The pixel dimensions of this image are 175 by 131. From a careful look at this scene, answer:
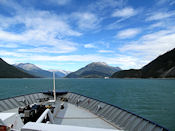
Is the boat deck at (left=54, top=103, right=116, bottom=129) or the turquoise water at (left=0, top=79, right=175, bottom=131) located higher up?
the boat deck at (left=54, top=103, right=116, bottom=129)

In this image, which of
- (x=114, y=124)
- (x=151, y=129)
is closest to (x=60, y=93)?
(x=114, y=124)

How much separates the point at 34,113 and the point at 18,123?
21.5 feet

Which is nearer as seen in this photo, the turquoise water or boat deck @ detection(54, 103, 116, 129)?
boat deck @ detection(54, 103, 116, 129)

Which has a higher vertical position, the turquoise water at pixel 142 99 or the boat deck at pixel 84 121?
the boat deck at pixel 84 121

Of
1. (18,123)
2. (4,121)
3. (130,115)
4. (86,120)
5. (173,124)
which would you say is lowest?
(173,124)

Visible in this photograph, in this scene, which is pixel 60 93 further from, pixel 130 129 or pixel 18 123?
pixel 18 123

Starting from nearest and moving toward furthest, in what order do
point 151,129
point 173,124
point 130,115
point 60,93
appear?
point 151,129 → point 130,115 → point 173,124 → point 60,93

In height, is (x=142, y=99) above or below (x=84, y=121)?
below

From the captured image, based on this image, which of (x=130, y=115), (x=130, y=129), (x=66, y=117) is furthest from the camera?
(x=66, y=117)

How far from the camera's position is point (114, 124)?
14516mm

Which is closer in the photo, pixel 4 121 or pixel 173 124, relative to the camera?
pixel 4 121

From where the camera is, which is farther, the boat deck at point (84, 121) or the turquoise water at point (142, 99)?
the turquoise water at point (142, 99)

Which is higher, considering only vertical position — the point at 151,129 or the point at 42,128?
the point at 42,128

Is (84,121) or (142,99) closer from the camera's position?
(84,121)
